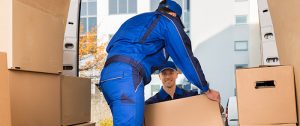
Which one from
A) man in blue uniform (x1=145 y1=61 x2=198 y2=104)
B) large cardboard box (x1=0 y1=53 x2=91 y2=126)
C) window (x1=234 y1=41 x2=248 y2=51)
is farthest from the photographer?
window (x1=234 y1=41 x2=248 y2=51)

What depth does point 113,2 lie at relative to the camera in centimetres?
797

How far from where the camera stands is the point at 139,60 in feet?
5.95

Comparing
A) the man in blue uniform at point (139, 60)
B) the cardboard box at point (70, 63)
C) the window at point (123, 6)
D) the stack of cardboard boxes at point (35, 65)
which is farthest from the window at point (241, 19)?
the man in blue uniform at point (139, 60)

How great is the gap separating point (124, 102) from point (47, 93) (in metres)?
0.45

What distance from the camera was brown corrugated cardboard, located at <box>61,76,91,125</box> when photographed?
2163 millimetres

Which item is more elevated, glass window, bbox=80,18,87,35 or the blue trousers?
glass window, bbox=80,18,87,35

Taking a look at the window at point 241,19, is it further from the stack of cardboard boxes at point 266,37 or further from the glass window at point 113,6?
the stack of cardboard boxes at point 266,37

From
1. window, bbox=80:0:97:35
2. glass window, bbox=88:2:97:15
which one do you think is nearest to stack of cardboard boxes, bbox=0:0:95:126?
window, bbox=80:0:97:35

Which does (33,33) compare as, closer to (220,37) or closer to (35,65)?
(35,65)

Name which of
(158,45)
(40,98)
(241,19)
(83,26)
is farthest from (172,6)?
(241,19)

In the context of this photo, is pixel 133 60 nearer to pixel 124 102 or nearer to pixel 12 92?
pixel 124 102

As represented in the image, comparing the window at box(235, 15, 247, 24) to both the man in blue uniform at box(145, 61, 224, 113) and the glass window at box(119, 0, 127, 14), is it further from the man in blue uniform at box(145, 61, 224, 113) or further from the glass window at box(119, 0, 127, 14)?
the man in blue uniform at box(145, 61, 224, 113)

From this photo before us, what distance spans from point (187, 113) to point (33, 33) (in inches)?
30.7

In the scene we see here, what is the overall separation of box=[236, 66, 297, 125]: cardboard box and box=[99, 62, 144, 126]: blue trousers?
0.46 meters
